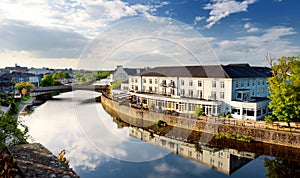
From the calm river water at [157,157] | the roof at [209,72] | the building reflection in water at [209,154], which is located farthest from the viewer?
the roof at [209,72]

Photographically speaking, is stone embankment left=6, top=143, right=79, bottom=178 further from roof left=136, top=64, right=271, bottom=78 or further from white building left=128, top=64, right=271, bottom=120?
roof left=136, top=64, right=271, bottom=78

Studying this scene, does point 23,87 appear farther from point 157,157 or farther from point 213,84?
point 157,157

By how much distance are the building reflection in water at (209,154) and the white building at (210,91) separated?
18.5 ft

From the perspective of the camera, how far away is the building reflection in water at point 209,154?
1245 cm

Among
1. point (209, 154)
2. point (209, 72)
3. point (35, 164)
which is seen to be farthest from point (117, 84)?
point (35, 164)

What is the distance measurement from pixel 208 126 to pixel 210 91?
4.70m

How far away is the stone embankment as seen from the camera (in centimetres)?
743

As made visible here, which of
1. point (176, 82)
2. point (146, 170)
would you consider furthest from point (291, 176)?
point (176, 82)

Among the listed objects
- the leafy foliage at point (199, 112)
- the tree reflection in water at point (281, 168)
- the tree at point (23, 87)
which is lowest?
the tree reflection in water at point (281, 168)

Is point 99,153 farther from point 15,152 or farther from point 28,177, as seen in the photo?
point 28,177

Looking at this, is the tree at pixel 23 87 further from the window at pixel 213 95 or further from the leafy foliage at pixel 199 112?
the window at pixel 213 95

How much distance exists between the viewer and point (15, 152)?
9109 mm

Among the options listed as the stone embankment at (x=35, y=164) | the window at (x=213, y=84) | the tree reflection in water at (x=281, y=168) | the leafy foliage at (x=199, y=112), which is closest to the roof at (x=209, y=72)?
the window at (x=213, y=84)

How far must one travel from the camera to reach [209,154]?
14.0 meters
